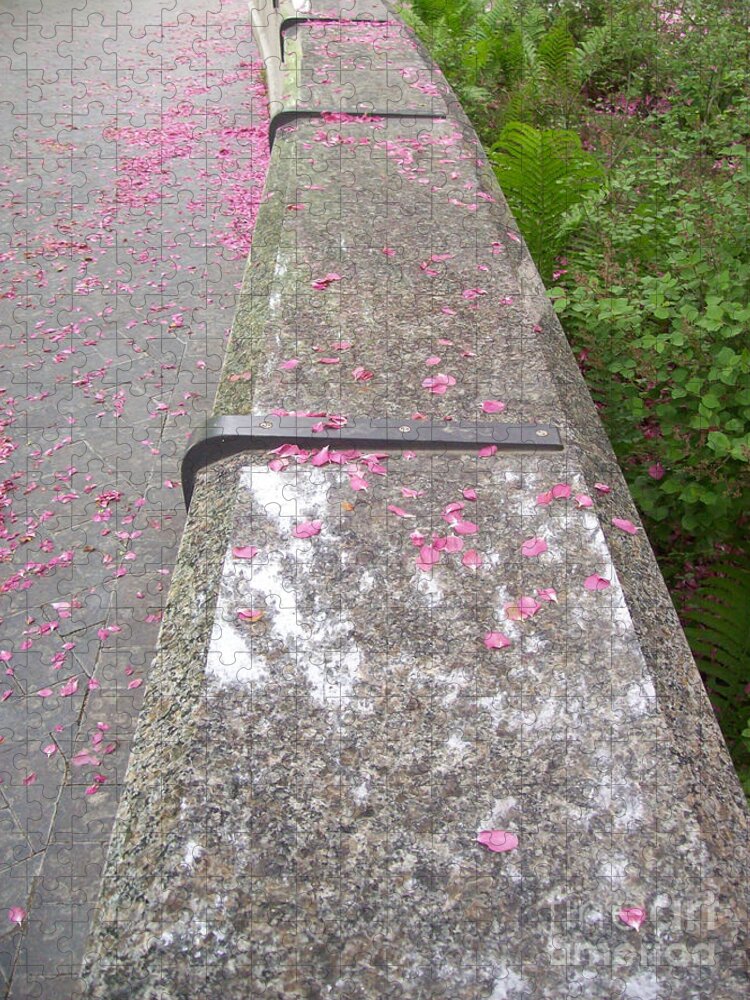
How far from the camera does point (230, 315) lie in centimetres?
508

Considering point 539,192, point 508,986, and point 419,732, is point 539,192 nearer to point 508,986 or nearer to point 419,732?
point 419,732

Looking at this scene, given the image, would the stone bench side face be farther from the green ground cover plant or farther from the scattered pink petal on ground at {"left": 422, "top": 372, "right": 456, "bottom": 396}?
the green ground cover plant

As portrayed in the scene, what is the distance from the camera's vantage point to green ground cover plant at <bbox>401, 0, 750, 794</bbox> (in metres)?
2.54

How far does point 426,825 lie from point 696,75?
577 cm

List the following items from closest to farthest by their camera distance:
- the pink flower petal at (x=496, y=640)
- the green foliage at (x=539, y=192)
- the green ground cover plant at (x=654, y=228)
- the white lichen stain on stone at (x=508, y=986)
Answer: the white lichen stain on stone at (x=508, y=986) < the pink flower petal at (x=496, y=640) < the green ground cover plant at (x=654, y=228) < the green foliage at (x=539, y=192)

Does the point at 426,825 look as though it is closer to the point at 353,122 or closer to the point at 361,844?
the point at 361,844

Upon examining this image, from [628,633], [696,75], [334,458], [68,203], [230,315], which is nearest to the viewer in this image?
[628,633]

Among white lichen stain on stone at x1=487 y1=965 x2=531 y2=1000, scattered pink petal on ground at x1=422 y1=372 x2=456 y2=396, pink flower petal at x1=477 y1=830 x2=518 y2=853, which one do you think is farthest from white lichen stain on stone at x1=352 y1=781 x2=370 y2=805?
scattered pink petal on ground at x1=422 y1=372 x2=456 y2=396

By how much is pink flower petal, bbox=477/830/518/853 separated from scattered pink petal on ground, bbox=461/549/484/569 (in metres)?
0.56

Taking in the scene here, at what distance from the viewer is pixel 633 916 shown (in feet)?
4.07

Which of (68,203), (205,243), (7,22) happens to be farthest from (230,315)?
(7,22)

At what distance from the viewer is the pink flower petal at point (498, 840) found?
130 centimetres

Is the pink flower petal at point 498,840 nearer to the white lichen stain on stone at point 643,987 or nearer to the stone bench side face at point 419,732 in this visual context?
the stone bench side face at point 419,732

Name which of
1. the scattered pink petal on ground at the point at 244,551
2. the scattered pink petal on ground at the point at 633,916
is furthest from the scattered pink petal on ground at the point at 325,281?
the scattered pink petal on ground at the point at 633,916
